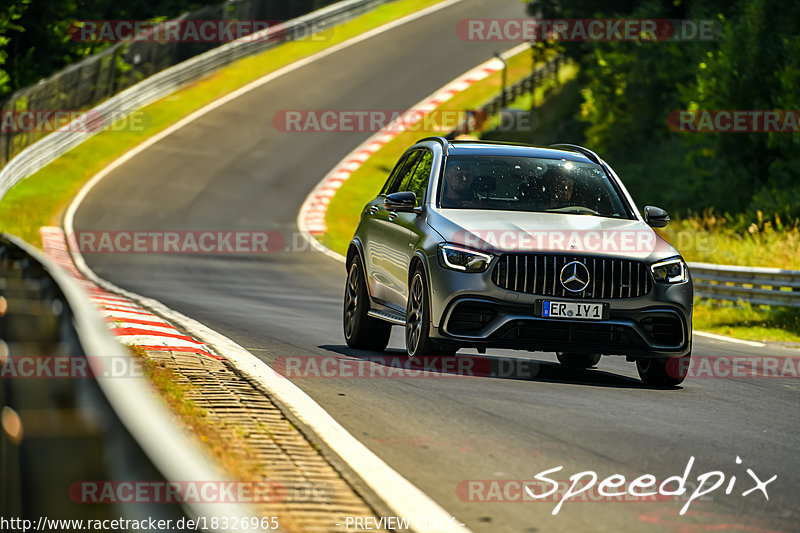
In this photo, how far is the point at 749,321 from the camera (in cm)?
1814

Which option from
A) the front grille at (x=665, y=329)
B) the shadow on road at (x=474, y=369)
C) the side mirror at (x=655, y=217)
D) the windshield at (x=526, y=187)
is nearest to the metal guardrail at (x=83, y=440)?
the shadow on road at (x=474, y=369)

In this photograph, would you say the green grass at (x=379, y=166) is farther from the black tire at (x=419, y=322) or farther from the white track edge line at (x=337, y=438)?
the black tire at (x=419, y=322)

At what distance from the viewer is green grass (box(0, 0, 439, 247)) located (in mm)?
31781

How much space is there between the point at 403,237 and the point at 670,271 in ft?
7.52

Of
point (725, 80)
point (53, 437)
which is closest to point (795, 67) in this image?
point (725, 80)

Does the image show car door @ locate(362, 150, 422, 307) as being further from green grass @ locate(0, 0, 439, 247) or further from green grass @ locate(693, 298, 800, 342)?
green grass @ locate(0, 0, 439, 247)

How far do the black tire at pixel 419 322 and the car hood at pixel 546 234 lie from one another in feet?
1.55

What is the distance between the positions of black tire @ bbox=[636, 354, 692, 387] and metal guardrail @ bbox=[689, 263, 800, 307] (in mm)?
8041

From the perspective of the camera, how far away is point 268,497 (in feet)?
16.8

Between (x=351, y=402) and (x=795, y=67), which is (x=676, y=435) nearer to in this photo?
(x=351, y=402)

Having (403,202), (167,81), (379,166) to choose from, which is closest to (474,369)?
(403,202)

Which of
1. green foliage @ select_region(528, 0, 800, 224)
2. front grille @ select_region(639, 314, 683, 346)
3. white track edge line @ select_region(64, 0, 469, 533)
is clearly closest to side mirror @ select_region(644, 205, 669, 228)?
front grille @ select_region(639, 314, 683, 346)

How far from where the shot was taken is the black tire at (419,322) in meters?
9.73

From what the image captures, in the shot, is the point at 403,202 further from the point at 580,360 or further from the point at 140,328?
the point at 140,328
